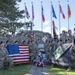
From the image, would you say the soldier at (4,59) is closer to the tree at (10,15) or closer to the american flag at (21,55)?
the american flag at (21,55)

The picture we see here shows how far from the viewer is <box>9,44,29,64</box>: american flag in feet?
50.7

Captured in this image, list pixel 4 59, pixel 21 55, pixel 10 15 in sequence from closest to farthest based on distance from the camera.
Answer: pixel 4 59 → pixel 21 55 → pixel 10 15

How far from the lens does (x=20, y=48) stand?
16.2 metres

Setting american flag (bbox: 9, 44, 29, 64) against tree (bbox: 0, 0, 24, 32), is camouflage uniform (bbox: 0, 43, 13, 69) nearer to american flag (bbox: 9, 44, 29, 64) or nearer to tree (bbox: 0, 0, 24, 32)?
american flag (bbox: 9, 44, 29, 64)

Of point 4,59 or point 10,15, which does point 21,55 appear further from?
point 10,15

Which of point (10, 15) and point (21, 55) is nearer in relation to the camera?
point (21, 55)

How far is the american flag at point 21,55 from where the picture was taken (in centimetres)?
1547

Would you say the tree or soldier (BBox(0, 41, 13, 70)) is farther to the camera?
the tree

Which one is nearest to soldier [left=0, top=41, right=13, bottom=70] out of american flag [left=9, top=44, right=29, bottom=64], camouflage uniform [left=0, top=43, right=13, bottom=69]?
camouflage uniform [left=0, top=43, right=13, bottom=69]

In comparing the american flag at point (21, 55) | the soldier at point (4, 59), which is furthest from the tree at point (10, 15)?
the soldier at point (4, 59)

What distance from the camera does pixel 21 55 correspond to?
637 inches

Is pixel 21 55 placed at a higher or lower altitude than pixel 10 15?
lower

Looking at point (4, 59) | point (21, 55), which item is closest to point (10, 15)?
point (21, 55)

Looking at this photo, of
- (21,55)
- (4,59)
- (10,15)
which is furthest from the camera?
(10,15)
